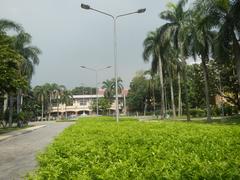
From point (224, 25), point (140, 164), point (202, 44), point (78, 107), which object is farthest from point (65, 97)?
point (140, 164)

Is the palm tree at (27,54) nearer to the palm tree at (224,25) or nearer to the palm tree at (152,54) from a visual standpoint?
the palm tree at (152,54)

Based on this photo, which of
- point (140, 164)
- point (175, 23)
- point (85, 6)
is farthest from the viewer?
point (175, 23)

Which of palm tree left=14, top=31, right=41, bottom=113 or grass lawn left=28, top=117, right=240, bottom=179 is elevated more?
palm tree left=14, top=31, right=41, bottom=113

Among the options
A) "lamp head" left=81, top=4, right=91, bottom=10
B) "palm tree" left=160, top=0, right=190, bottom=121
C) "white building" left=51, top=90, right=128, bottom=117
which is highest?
"palm tree" left=160, top=0, right=190, bottom=121

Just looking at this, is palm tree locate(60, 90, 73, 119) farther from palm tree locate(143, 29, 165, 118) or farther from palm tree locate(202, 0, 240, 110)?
palm tree locate(202, 0, 240, 110)

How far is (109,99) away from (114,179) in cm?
11825

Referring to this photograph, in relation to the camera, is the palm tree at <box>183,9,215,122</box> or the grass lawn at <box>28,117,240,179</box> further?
the palm tree at <box>183,9,215,122</box>

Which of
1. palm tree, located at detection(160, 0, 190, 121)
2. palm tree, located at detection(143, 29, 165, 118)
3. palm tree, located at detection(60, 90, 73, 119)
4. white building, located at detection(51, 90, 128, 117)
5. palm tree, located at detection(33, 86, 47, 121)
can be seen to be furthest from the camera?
white building, located at detection(51, 90, 128, 117)

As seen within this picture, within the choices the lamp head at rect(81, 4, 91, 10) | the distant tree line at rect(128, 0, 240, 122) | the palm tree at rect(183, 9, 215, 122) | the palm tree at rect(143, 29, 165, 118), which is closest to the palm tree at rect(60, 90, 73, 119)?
the distant tree line at rect(128, 0, 240, 122)

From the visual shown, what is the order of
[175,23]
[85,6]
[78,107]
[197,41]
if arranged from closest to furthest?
[85,6]
[197,41]
[175,23]
[78,107]

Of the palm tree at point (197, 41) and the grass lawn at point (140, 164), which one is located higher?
the palm tree at point (197, 41)

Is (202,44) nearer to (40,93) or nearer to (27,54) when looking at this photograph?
(27,54)

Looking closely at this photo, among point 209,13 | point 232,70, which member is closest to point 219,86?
point 232,70

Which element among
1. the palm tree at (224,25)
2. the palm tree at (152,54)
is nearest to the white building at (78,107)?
the palm tree at (152,54)
